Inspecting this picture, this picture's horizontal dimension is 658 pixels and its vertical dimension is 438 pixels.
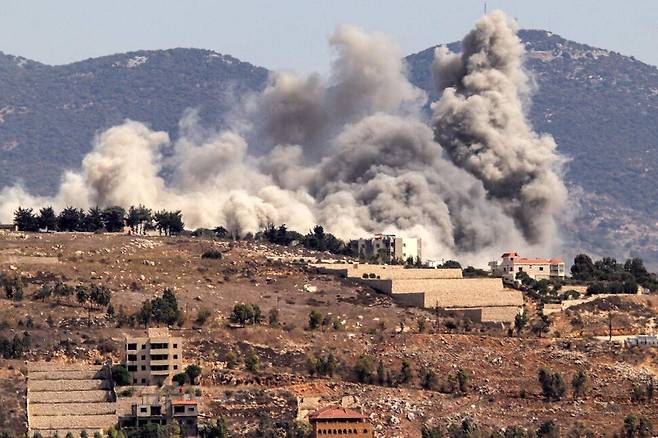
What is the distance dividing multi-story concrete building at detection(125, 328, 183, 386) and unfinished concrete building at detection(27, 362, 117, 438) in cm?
176

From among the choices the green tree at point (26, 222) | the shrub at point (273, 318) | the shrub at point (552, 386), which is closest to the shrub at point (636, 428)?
the shrub at point (552, 386)

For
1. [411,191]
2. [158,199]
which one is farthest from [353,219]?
[158,199]

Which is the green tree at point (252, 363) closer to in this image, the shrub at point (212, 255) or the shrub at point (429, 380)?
the shrub at point (429, 380)

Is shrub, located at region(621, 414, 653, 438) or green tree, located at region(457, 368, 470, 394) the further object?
green tree, located at region(457, 368, 470, 394)

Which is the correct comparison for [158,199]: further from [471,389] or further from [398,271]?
[471,389]

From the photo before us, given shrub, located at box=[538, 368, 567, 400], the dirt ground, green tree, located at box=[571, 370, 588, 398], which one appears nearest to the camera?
the dirt ground

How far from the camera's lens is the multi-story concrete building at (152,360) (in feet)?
443

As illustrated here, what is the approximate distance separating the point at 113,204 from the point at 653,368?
208 feet

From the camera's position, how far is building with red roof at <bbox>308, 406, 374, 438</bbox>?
422 ft

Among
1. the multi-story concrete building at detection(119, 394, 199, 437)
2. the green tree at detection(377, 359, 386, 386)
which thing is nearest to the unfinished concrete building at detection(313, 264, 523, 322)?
the green tree at detection(377, 359, 386, 386)

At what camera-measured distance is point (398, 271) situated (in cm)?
16612

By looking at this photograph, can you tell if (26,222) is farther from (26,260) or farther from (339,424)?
(339,424)

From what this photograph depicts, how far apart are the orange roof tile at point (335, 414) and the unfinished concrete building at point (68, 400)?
11.6 m

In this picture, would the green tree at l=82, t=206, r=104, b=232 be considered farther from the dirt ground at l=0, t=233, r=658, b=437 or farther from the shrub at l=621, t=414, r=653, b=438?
the shrub at l=621, t=414, r=653, b=438
